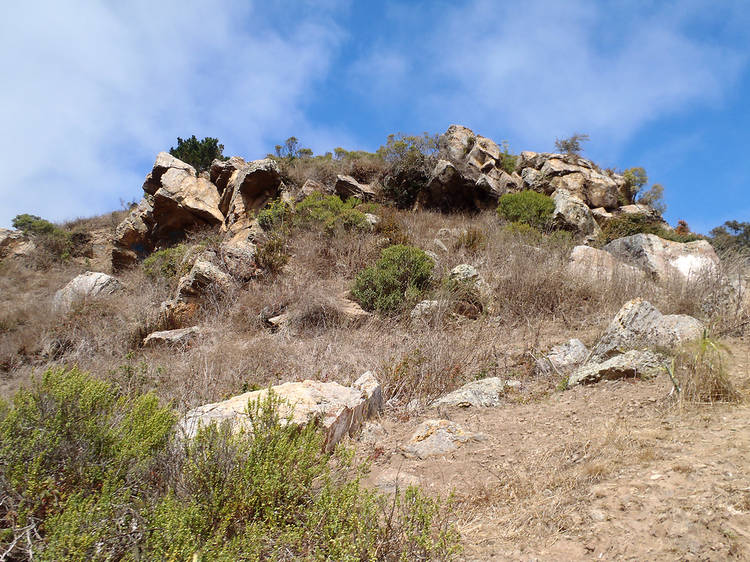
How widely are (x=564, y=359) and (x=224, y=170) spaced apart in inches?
466

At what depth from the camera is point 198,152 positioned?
1880 cm

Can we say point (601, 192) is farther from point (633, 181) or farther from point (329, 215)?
point (329, 215)

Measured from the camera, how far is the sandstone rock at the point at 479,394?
3936mm

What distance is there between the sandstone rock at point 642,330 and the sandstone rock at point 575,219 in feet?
21.4

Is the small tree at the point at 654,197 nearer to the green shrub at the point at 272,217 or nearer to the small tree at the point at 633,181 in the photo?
the small tree at the point at 633,181

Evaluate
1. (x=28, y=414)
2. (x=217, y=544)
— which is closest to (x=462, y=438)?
(x=217, y=544)

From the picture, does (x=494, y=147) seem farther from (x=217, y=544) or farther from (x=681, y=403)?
(x=217, y=544)

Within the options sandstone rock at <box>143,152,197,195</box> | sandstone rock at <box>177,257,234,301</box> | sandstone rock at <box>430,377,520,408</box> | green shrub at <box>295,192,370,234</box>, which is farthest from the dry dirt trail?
sandstone rock at <box>143,152,197,195</box>

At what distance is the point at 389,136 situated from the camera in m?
14.5

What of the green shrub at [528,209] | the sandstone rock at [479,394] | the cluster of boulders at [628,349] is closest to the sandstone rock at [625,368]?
the cluster of boulders at [628,349]

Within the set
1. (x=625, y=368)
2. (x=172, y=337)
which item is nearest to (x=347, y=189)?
(x=172, y=337)

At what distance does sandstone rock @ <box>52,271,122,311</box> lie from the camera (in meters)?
8.72

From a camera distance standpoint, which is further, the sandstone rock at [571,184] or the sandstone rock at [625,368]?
the sandstone rock at [571,184]

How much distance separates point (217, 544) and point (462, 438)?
6.78 feet
